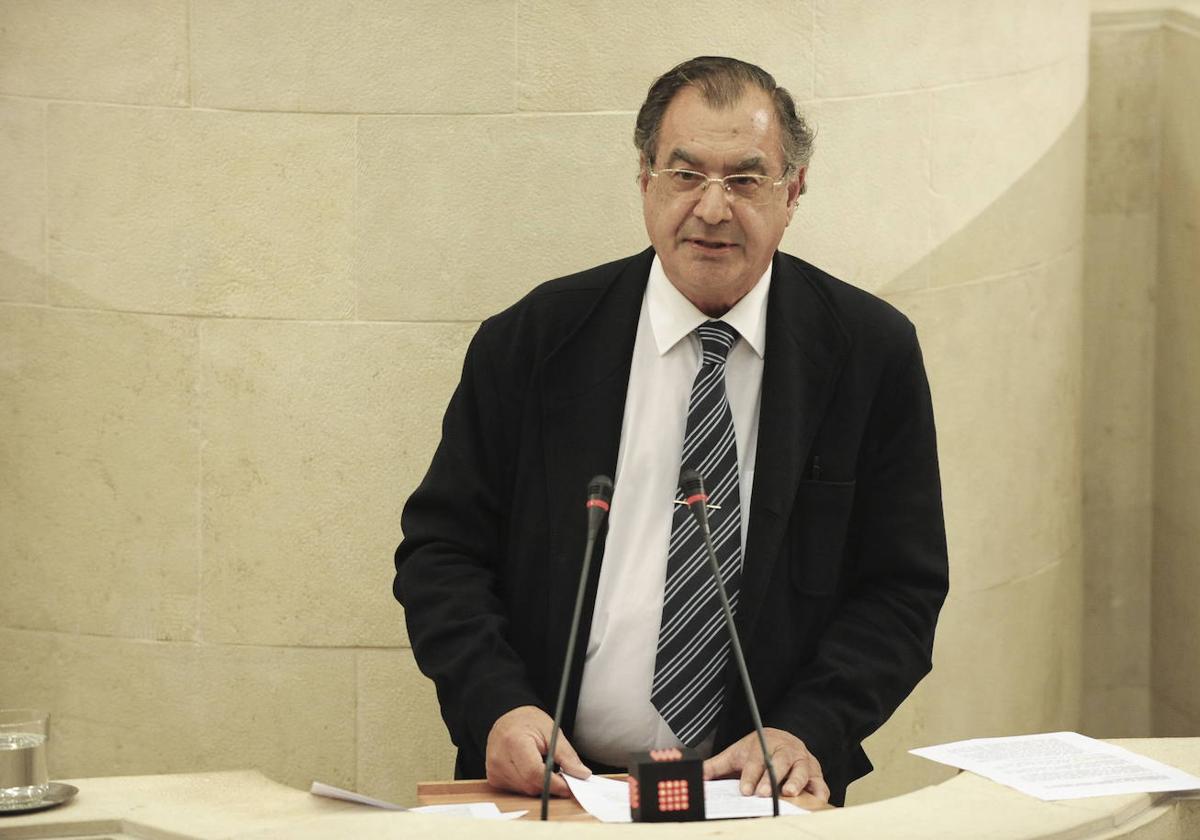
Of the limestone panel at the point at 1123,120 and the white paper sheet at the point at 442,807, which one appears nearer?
the white paper sheet at the point at 442,807

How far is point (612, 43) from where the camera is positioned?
15.2ft

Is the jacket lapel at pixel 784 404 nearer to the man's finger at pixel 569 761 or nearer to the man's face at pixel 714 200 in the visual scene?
the man's face at pixel 714 200

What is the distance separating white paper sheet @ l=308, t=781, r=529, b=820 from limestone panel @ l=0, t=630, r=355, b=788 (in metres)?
2.00

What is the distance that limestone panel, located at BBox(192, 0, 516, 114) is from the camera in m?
4.57

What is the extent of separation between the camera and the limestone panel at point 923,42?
482 centimetres

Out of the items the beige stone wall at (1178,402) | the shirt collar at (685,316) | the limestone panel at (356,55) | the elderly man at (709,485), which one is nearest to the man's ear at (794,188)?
the elderly man at (709,485)

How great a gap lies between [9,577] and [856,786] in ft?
7.80

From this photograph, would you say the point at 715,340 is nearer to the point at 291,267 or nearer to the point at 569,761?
the point at 569,761

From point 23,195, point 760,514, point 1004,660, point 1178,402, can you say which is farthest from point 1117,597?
point 23,195

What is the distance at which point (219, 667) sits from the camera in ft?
16.0

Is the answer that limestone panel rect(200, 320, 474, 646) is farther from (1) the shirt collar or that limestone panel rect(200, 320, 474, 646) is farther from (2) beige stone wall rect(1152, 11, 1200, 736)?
(2) beige stone wall rect(1152, 11, 1200, 736)

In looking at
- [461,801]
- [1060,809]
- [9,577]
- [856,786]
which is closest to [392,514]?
[9,577]

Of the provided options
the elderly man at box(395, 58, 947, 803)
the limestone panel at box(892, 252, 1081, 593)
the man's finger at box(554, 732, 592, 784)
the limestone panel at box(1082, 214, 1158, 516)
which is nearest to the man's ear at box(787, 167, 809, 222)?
the elderly man at box(395, 58, 947, 803)

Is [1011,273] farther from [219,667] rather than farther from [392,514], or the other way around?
[219,667]
